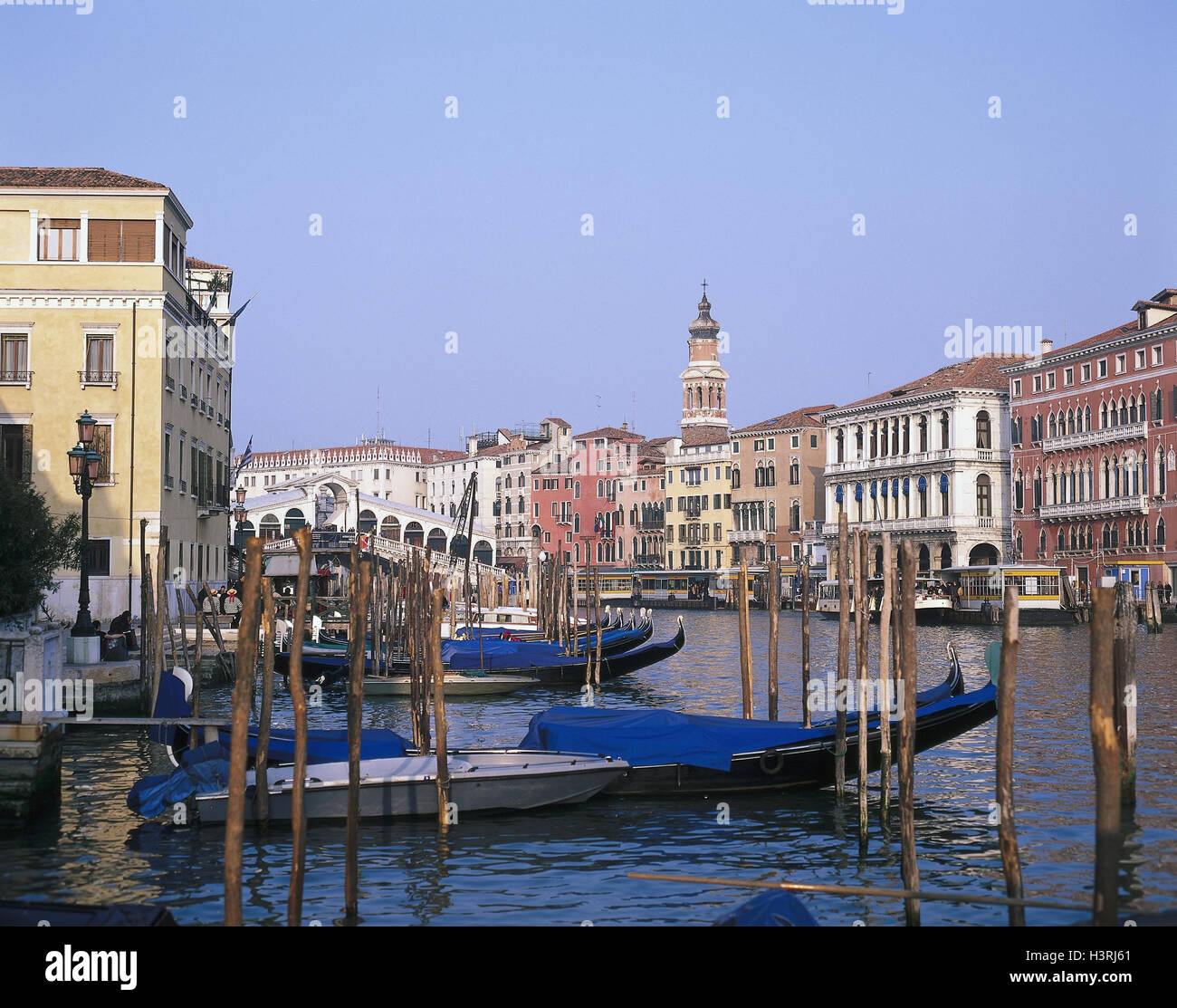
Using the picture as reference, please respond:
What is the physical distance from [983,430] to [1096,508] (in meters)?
8.68

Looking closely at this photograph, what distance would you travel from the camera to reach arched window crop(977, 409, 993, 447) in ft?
174

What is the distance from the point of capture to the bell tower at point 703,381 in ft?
248

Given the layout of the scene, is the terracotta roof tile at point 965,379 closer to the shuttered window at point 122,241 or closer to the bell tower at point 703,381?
the bell tower at point 703,381

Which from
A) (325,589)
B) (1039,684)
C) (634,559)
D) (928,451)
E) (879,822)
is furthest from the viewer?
(634,559)

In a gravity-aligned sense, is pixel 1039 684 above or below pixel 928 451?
below

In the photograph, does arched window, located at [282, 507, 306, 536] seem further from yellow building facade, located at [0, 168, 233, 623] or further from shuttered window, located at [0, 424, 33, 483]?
shuttered window, located at [0, 424, 33, 483]

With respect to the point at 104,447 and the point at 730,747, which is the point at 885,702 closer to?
the point at 730,747

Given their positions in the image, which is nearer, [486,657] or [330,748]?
[330,748]

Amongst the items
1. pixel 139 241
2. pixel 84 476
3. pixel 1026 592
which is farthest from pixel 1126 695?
pixel 1026 592

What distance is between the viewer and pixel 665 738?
11922 millimetres
